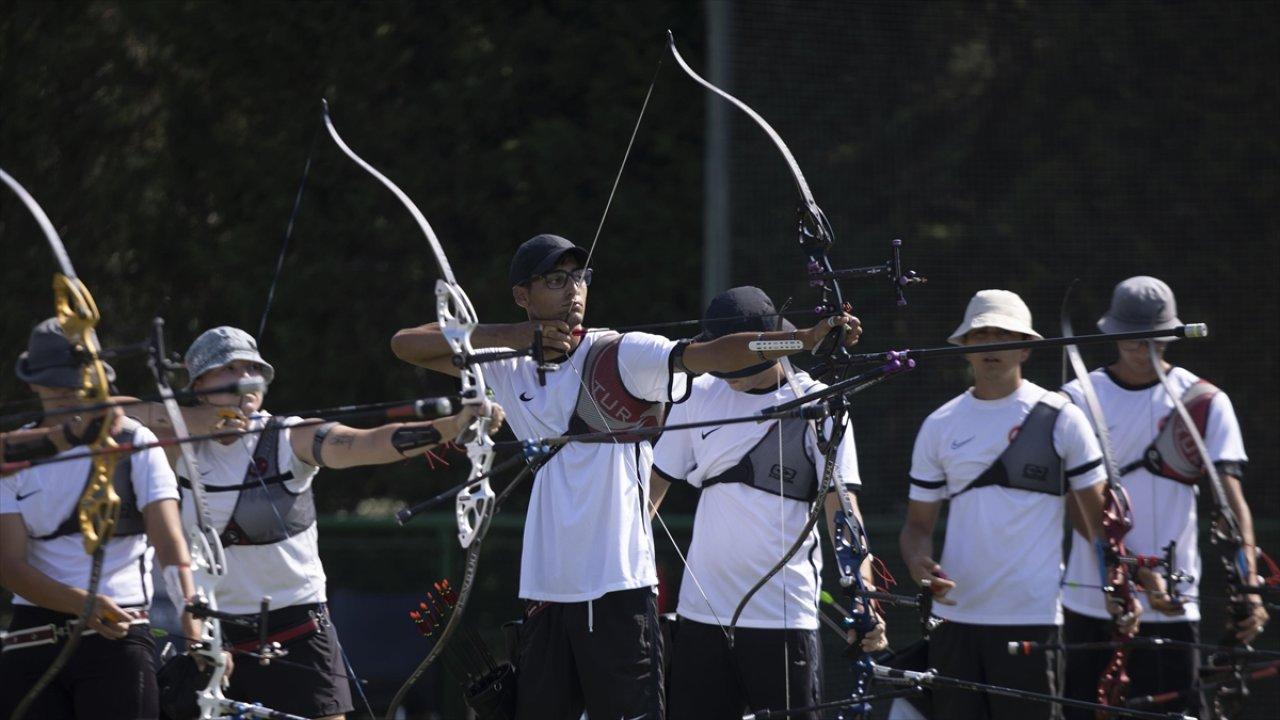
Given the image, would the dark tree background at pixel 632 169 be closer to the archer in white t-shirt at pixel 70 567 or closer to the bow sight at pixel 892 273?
the archer in white t-shirt at pixel 70 567

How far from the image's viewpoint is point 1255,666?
406 cm

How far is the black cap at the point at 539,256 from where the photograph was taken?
3.75 meters

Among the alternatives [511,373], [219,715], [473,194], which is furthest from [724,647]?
[473,194]

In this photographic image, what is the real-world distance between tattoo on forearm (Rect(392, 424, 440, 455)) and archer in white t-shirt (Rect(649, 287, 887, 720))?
87 centimetres

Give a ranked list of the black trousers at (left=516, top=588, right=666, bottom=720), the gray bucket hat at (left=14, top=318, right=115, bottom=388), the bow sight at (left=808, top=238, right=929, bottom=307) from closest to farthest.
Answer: the bow sight at (left=808, top=238, right=929, bottom=307), the black trousers at (left=516, top=588, right=666, bottom=720), the gray bucket hat at (left=14, top=318, right=115, bottom=388)

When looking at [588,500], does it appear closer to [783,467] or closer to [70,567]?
[783,467]

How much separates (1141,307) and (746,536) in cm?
174

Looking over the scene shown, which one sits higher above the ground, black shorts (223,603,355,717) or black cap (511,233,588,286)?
black cap (511,233,588,286)

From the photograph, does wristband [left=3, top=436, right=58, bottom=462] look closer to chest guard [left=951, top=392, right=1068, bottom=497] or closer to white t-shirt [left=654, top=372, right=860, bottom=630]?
white t-shirt [left=654, top=372, right=860, bottom=630]

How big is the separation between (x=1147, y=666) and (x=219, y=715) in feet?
9.41

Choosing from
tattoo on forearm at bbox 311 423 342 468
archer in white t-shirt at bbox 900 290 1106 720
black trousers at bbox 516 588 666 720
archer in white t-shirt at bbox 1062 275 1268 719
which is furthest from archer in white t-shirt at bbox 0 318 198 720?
archer in white t-shirt at bbox 1062 275 1268 719

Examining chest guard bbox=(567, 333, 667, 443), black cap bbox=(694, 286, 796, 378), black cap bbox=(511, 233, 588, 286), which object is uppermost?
black cap bbox=(511, 233, 588, 286)

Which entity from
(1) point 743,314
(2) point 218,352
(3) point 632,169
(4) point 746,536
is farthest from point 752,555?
(3) point 632,169

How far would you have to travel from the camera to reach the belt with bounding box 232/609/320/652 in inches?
155
